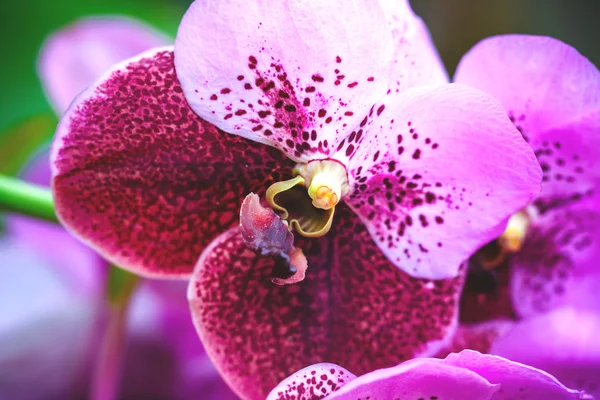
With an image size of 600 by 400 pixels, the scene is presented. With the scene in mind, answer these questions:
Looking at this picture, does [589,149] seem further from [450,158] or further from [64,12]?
[64,12]

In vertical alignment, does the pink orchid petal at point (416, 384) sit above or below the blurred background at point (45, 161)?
above

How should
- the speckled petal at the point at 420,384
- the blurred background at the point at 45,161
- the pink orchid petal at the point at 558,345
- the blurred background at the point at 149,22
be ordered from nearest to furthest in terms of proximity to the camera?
the speckled petal at the point at 420,384 → the pink orchid petal at the point at 558,345 → the blurred background at the point at 45,161 → the blurred background at the point at 149,22

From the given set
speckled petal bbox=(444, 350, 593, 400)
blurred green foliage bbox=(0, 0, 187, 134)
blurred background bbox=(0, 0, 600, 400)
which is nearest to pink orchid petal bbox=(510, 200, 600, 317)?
speckled petal bbox=(444, 350, 593, 400)

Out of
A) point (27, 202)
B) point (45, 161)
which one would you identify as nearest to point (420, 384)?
point (27, 202)

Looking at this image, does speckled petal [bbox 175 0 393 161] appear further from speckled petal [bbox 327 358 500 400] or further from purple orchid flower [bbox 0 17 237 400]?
purple orchid flower [bbox 0 17 237 400]

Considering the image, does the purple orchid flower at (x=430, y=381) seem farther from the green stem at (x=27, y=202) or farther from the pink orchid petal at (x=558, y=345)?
the green stem at (x=27, y=202)

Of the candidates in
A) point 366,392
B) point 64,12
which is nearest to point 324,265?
point 366,392

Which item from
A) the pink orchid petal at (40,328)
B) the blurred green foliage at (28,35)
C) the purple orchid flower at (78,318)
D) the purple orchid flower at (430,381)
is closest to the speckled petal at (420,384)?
the purple orchid flower at (430,381)
